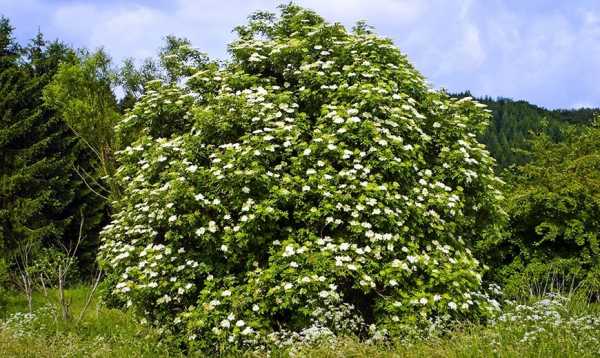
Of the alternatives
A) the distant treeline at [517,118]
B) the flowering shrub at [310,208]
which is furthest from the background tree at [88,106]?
the distant treeline at [517,118]

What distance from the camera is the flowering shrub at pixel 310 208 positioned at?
716 cm

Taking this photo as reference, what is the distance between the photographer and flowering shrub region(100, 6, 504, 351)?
716cm

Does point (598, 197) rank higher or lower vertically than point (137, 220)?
higher

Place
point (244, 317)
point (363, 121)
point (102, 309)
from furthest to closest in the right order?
point (102, 309) < point (363, 121) < point (244, 317)

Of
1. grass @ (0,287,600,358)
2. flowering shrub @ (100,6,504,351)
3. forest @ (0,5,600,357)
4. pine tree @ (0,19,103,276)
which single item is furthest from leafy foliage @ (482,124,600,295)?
pine tree @ (0,19,103,276)

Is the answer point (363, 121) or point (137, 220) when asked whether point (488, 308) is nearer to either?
point (363, 121)

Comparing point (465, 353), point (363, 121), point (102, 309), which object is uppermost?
point (363, 121)

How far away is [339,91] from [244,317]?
332cm

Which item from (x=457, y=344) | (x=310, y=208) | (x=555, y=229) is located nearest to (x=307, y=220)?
(x=310, y=208)

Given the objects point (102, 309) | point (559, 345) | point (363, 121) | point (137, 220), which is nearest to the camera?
point (559, 345)

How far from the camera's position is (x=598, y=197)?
12711 mm

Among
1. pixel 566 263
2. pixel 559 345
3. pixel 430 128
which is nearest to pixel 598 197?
pixel 566 263

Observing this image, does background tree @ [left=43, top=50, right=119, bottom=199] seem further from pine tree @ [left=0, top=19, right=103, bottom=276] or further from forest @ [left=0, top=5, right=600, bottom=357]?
forest @ [left=0, top=5, right=600, bottom=357]

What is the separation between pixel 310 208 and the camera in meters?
7.47
